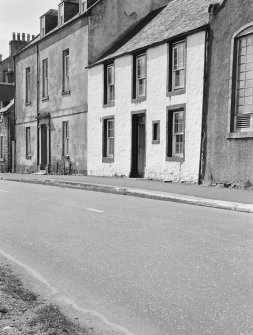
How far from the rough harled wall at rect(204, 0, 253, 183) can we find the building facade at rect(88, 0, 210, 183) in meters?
0.50

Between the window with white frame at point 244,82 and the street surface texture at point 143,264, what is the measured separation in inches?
225

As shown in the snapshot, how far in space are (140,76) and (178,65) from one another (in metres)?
2.82

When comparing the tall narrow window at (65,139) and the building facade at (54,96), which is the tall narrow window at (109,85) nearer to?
the building facade at (54,96)

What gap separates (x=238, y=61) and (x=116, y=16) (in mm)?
11365

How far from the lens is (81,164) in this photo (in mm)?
26375

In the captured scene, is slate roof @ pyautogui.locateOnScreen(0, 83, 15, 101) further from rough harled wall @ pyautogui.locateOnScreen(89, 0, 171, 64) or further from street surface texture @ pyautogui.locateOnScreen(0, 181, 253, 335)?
street surface texture @ pyautogui.locateOnScreen(0, 181, 253, 335)

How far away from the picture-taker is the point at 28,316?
409 cm

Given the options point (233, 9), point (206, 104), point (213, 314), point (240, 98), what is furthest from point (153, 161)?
point (213, 314)

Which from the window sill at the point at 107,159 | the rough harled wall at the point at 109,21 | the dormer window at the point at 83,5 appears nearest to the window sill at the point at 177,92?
the window sill at the point at 107,159

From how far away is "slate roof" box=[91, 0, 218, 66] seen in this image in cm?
1869

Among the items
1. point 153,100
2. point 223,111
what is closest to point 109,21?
point 153,100

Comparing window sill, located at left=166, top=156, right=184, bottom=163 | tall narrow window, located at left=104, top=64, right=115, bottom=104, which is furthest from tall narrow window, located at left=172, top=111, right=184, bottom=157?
tall narrow window, located at left=104, top=64, right=115, bottom=104

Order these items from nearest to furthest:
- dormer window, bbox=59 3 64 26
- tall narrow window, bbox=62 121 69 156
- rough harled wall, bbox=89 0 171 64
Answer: rough harled wall, bbox=89 0 171 64
tall narrow window, bbox=62 121 69 156
dormer window, bbox=59 3 64 26

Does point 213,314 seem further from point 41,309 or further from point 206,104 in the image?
point 206,104
